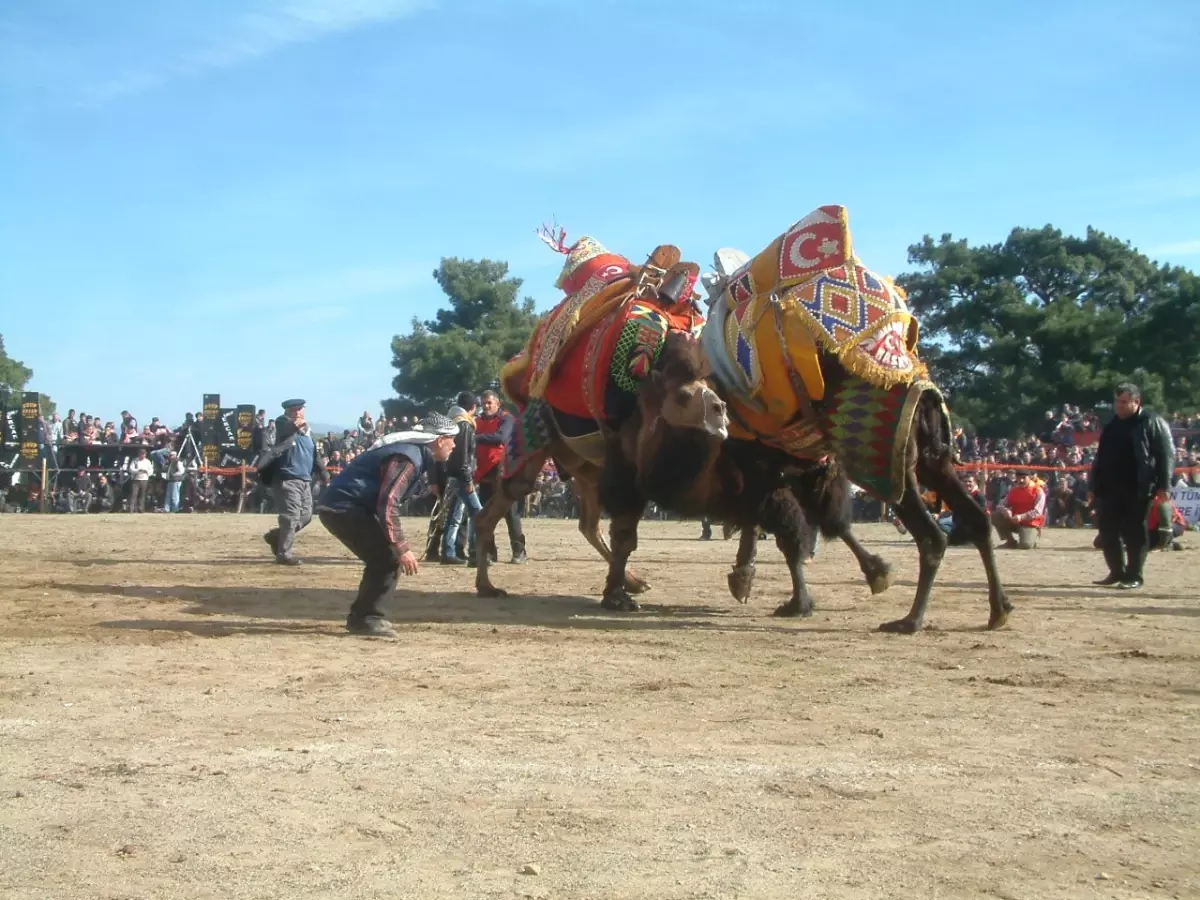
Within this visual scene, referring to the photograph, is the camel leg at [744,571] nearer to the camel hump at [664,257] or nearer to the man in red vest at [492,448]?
the camel hump at [664,257]

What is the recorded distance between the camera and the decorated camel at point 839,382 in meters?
8.01

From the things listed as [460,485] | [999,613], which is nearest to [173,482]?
[460,485]

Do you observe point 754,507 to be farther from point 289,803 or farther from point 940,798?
point 289,803

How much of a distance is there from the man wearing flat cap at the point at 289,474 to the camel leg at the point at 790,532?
5.72 m

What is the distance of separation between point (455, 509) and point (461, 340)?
30264 millimetres

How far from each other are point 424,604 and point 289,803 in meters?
5.43

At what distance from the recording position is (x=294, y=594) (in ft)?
33.8

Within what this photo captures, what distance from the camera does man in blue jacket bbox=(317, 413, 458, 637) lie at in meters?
7.96

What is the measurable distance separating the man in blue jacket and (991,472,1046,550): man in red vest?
34.0ft

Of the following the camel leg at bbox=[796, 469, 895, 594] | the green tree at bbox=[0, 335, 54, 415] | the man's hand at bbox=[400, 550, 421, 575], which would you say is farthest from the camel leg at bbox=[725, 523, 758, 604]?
the green tree at bbox=[0, 335, 54, 415]

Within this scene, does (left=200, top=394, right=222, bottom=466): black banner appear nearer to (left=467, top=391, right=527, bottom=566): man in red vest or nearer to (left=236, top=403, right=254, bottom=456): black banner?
(left=236, top=403, right=254, bottom=456): black banner

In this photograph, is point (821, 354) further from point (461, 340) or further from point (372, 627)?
point (461, 340)

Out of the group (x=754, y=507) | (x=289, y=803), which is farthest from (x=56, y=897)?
(x=754, y=507)

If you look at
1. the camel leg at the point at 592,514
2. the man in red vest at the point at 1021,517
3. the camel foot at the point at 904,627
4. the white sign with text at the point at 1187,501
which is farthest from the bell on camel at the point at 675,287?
the white sign with text at the point at 1187,501
